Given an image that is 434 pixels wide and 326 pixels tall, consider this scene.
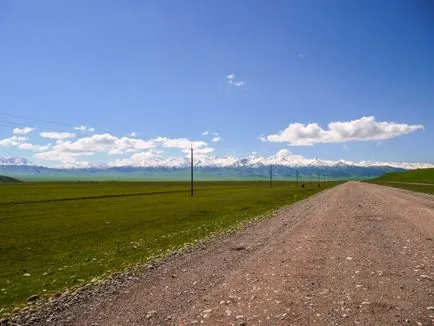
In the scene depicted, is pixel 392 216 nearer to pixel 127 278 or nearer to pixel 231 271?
pixel 231 271

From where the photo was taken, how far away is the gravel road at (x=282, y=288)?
387 inches

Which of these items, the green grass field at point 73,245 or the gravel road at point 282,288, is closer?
the gravel road at point 282,288

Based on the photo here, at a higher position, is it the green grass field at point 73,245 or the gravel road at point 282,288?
the gravel road at point 282,288

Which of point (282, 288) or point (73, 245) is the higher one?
point (282, 288)

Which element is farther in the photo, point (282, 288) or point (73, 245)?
point (73, 245)

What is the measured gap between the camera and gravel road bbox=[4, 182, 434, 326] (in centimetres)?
984

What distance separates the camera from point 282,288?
12.2 meters

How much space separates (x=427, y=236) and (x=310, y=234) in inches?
261

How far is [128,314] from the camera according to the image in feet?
34.3

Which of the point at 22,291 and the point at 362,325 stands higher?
the point at 362,325

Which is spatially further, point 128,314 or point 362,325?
point 128,314

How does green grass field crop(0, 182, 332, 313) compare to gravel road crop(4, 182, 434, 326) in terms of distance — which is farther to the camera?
green grass field crop(0, 182, 332, 313)

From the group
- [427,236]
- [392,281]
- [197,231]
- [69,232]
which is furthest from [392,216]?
[69,232]

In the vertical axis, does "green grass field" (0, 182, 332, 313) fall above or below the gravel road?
below
